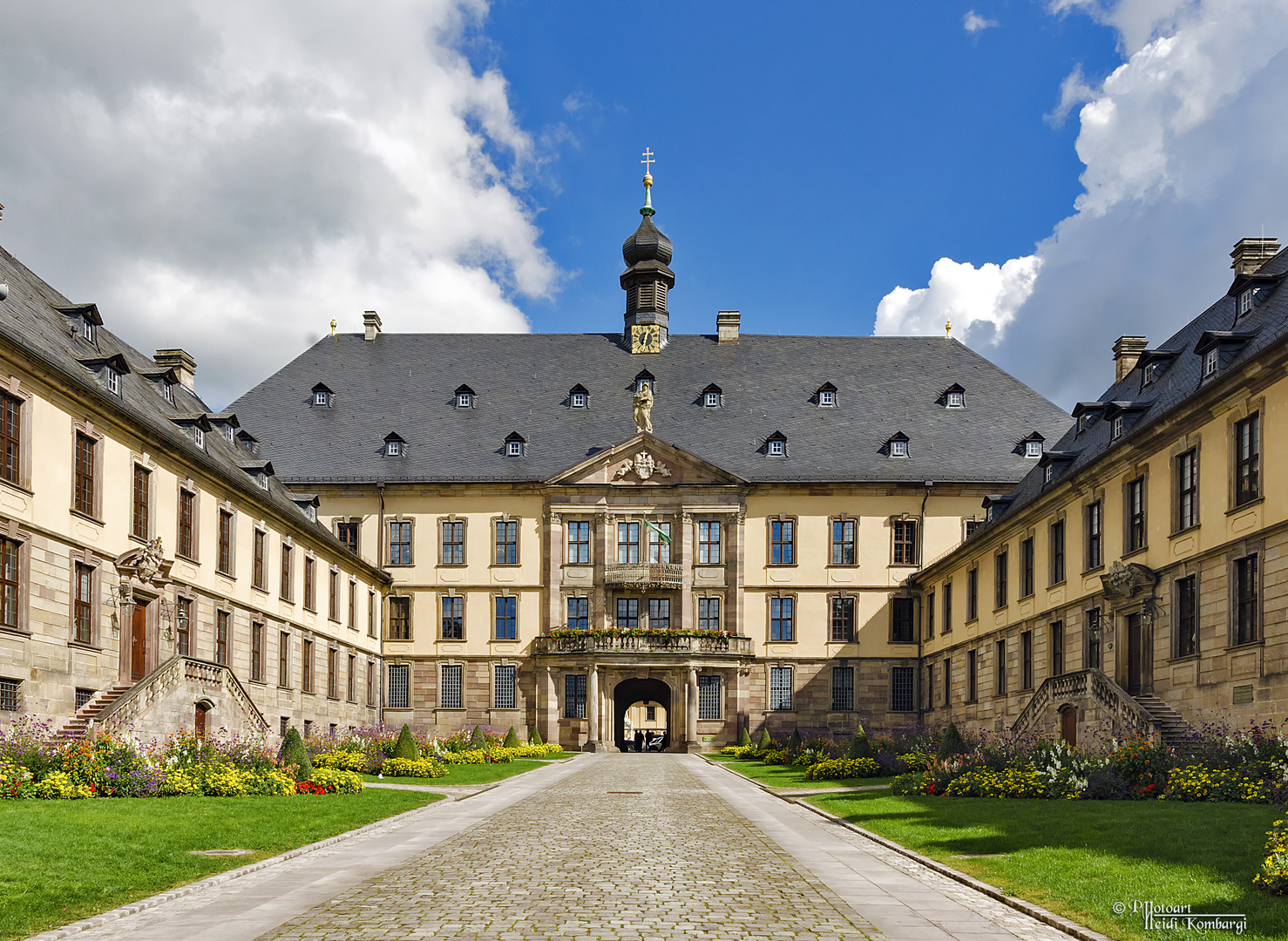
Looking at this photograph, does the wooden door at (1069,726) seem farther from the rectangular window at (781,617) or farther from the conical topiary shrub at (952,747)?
the rectangular window at (781,617)

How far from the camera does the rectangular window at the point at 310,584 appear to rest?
164 ft

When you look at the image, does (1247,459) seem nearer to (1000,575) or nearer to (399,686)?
(1000,575)

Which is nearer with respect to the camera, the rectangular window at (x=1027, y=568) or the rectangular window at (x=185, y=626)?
the rectangular window at (x=185, y=626)

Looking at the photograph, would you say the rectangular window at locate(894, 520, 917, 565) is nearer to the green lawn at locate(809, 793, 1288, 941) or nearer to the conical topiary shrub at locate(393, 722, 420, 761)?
the conical topiary shrub at locate(393, 722, 420, 761)

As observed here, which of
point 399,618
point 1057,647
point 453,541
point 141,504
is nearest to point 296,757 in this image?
point 141,504

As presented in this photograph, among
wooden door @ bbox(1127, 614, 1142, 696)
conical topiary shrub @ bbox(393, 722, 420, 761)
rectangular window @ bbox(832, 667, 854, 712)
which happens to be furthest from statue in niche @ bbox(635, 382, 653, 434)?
wooden door @ bbox(1127, 614, 1142, 696)

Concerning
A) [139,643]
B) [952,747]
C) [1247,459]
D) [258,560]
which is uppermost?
[1247,459]

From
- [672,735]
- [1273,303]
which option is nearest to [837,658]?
[672,735]

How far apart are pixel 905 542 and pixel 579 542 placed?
16239mm

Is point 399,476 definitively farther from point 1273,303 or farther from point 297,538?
point 1273,303

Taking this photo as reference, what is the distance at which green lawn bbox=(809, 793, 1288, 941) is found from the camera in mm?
12047

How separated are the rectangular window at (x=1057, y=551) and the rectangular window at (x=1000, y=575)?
5006mm

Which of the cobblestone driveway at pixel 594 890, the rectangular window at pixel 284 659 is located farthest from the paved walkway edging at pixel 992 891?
the rectangular window at pixel 284 659

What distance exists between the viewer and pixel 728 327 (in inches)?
2736
